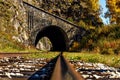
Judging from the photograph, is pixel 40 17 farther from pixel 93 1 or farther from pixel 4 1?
pixel 93 1

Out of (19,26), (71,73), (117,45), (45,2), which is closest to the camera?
(71,73)

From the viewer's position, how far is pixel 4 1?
102 feet

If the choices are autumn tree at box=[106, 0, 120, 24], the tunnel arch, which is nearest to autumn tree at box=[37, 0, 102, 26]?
autumn tree at box=[106, 0, 120, 24]

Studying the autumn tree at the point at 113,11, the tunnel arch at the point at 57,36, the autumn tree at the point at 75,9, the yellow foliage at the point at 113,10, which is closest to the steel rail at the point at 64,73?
the tunnel arch at the point at 57,36

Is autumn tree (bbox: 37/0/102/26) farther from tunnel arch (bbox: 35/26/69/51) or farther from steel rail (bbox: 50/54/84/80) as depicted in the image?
steel rail (bbox: 50/54/84/80)

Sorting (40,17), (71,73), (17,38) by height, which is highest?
(40,17)

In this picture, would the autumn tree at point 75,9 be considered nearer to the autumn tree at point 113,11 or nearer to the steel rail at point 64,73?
the autumn tree at point 113,11

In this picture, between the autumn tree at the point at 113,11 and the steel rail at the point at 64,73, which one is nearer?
the steel rail at the point at 64,73

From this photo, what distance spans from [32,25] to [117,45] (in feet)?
46.6

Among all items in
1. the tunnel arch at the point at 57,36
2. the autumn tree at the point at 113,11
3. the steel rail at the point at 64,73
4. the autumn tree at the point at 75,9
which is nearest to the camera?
the steel rail at the point at 64,73

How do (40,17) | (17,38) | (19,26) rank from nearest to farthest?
1. (17,38)
2. (19,26)
3. (40,17)

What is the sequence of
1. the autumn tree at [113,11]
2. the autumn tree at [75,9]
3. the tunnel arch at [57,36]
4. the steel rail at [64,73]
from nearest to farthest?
the steel rail at [64,73] < the tunnel arch at [57,36] < the autumn tree at [113,11] < the autumn tree at [75,9]

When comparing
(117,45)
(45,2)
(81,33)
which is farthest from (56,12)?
(117,45)

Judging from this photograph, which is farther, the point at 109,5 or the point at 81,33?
the point at 109,5
